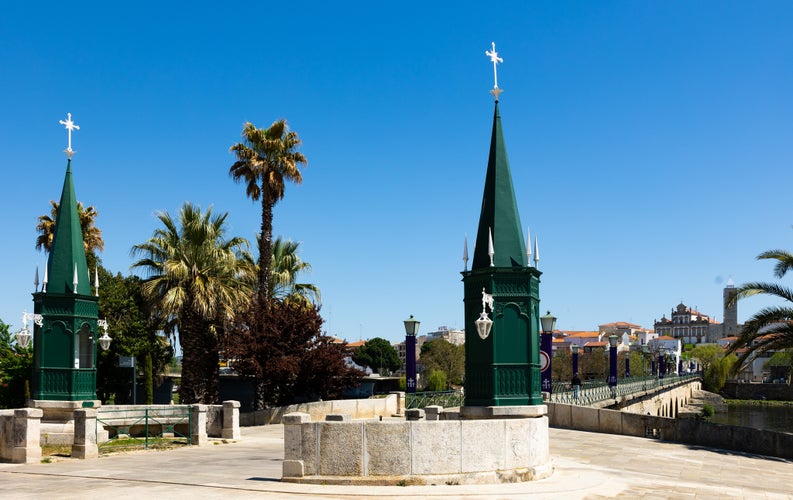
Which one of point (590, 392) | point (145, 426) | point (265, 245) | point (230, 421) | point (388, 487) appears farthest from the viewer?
point (590, 392)

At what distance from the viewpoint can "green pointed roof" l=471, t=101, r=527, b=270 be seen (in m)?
16.0

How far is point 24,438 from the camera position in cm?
1720

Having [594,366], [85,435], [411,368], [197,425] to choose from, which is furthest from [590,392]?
[594,366]

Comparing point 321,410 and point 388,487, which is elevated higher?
point 388,487

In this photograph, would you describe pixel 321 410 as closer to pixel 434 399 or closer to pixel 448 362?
pixel 434 399

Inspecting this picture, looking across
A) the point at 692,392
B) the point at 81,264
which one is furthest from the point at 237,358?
the point at 692,392

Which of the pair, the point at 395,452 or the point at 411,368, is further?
the point at 411,368

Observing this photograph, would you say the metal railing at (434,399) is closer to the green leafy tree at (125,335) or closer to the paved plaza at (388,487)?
the paved plaza at (388,487)

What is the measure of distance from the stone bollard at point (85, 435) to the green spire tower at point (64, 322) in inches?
159

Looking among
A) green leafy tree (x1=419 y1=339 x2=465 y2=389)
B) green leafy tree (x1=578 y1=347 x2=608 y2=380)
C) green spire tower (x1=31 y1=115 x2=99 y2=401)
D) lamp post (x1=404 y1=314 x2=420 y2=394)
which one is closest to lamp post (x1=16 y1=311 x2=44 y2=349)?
green spire tower (x1=31 y1=115 x2=99 y2=401)

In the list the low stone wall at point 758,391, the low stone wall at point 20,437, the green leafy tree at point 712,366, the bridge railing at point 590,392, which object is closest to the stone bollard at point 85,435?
the low stone wall at point 20,437

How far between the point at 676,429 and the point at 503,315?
11668 millimetres

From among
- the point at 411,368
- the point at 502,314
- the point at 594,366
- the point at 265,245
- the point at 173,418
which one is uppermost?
the point at 265,245

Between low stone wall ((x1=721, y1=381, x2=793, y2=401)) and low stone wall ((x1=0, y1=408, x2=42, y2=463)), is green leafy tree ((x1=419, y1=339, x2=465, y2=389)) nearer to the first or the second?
low stone wall ((x1=721, y1=381, x2=793, y2=401))
